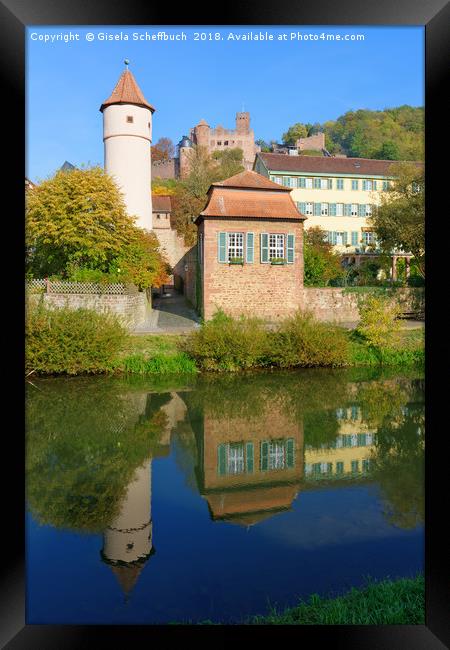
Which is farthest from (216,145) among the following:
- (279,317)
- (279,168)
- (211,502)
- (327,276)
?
(211,502)

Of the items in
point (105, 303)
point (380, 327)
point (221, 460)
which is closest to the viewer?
point (221, 460)

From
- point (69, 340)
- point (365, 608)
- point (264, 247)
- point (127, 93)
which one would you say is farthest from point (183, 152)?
point (365, 608)

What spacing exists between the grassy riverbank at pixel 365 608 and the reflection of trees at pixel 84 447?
2.61m

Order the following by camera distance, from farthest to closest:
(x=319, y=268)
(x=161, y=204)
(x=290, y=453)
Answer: (x=161, y=204) → (x=319, y=268) → (x=290, y=453)

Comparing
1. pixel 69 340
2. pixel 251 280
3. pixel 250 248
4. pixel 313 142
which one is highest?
pixel 313 142

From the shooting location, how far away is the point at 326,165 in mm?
33219

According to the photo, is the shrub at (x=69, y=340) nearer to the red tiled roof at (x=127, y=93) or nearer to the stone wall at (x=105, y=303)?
the stone wall at (x=105, y=303)

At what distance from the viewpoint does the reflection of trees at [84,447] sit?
651 cm

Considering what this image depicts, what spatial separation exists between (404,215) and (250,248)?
658cm

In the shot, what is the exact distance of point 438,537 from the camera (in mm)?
2689

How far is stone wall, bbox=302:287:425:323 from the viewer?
2120 centimetres

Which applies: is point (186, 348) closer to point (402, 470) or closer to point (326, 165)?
point (402, 470)

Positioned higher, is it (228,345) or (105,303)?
(105,303)
